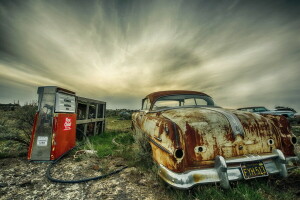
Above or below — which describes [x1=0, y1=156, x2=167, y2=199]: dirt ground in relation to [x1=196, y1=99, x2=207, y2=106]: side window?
below

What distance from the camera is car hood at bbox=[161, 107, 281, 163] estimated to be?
1954 mm

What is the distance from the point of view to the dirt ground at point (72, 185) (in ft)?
6.89

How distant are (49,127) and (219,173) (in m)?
3.37

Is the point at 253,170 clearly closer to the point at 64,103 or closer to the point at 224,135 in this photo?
the point at 224,135

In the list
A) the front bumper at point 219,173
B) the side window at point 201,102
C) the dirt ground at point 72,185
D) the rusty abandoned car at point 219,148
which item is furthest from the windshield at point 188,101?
the front bumper at point 219,173

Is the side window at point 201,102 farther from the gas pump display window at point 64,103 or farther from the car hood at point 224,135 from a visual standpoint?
the gas pump display window at point 64,103

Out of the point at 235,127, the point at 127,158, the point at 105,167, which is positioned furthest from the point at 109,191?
the point at 235,127

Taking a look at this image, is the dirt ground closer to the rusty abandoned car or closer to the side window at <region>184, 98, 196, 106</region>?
the rusty abandoned car

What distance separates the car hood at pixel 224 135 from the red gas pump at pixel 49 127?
2.69 metres

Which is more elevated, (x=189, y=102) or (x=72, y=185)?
(x=189, y=102)

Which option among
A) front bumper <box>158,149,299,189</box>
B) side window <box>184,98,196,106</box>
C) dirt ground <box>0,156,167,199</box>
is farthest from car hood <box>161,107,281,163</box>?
side window <box>184,98,196,106</box>

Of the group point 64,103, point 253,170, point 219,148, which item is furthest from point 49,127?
point 253,170

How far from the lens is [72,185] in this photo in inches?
94.4

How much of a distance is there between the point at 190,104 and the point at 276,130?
155cm
